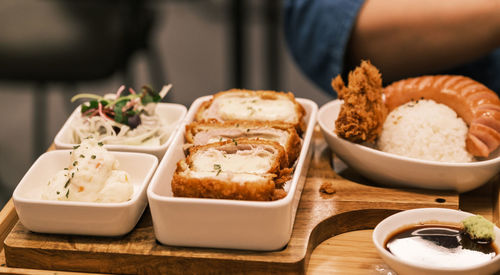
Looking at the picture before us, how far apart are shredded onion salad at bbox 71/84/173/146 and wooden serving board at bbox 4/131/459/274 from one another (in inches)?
18.1

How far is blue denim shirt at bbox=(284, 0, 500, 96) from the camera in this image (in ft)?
9.73

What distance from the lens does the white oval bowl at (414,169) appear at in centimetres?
209

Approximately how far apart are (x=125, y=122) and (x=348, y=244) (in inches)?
40.1

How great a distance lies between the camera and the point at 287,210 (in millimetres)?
1817

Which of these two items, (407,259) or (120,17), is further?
(120,17)

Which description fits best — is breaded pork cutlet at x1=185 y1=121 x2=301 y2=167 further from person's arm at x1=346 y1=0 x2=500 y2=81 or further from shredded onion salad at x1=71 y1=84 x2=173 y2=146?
person's arm at x1=346 y1=0 x2=500 y2=81

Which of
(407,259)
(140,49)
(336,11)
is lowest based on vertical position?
(140,49)

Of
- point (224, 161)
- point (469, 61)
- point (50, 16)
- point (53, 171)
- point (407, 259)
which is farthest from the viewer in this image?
point (50, 16)

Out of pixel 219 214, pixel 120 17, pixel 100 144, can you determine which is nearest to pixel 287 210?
pixel 219 214

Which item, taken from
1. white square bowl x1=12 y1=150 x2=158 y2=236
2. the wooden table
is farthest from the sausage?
white square bowl x1=12 y1=150 x2=158 y2=236

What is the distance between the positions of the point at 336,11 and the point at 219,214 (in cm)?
150

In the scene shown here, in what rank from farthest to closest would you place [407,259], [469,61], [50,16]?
[50,16]
[469,61]
[407,259]

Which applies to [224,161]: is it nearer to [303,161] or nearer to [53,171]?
[303,161]

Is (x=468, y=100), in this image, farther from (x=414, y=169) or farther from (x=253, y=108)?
(x=253, y=108)
